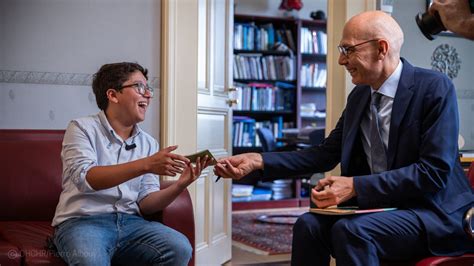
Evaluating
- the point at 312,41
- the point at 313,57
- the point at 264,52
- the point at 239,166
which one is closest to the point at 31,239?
the point at 239,166

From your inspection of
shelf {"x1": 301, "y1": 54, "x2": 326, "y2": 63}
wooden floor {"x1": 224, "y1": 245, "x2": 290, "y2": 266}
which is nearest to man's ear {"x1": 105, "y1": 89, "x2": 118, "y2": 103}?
wooden floor {"x1": 224, "y1": 245, "x2": 290, "y2": 266}

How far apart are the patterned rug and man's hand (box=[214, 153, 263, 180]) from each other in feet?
6.17

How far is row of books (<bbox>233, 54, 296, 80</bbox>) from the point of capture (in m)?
6.17

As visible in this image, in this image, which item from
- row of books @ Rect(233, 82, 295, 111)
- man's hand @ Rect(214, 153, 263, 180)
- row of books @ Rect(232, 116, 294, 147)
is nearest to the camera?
man's hand @ Rect(214, 153, 263, 180)

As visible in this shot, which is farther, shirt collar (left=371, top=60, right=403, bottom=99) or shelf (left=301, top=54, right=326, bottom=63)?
shelf (left=301, top=54, right=326, bottom=63)

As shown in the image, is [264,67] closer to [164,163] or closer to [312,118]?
[312,118]

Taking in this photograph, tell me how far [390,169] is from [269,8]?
193 inches

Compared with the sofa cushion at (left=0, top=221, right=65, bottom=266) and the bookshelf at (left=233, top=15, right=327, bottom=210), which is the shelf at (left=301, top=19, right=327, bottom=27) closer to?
the bookshelf at (left=233, top=15, right=327, bottom=210)

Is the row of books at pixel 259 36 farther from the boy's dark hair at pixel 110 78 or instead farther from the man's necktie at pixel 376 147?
the man's necktie at pixel 376 147

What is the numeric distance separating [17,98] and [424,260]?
6.87ft

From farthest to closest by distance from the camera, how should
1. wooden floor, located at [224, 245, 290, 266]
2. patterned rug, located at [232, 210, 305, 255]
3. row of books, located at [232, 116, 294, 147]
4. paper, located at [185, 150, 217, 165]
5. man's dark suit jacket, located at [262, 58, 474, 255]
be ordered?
row of books, located at [232, 116, 294, 147]
patterned rug, located at [232, 210, 305, 255]
wooden floor, located at [224, 245, 290, 266]
paper, located at [185, 150, 217, 165]
man's dark suit jacket, located at [262, 58, 474, 255]

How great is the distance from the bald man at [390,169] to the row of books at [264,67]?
418 cm

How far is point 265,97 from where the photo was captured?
6262 millimetres

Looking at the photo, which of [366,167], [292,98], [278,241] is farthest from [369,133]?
[292,98]
